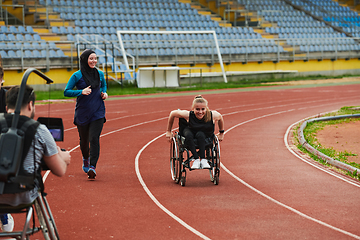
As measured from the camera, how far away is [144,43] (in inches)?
1123

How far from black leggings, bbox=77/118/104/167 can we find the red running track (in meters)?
0.41

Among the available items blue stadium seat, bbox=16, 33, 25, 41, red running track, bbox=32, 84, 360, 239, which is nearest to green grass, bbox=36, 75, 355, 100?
blue stadium seat, bbox=16, 33, 25, 41

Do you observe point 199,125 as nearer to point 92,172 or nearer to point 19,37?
point 92,172

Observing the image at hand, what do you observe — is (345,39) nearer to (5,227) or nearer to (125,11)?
(125,11)

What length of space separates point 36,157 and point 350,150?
7835mm

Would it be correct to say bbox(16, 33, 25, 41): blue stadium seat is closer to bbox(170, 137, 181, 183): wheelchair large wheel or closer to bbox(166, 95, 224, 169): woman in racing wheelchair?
bbox(170, 137, 181, 183): wheelchair large wheel

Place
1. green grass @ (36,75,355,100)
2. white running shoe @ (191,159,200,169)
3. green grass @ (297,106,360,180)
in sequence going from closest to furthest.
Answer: white running shoe @ (191,159,200,169) < green grass @ (297,106,360,180) < green grass @ (36,75,355,100)

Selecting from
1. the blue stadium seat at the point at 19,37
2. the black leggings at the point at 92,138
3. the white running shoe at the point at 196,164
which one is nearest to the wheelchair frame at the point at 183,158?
the white running shoe at the point at 196,164

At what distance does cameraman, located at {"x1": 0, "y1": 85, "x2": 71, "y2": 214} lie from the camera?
3893 millimetres

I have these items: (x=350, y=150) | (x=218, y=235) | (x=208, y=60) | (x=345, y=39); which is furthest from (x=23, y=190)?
(x=345, y=39)

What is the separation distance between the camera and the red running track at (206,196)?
218 inches

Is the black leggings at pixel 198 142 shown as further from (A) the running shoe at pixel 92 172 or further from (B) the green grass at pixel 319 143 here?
(B) the green grass at pixel 319 143

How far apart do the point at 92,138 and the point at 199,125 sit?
164 centimetres

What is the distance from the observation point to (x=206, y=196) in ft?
22.9
